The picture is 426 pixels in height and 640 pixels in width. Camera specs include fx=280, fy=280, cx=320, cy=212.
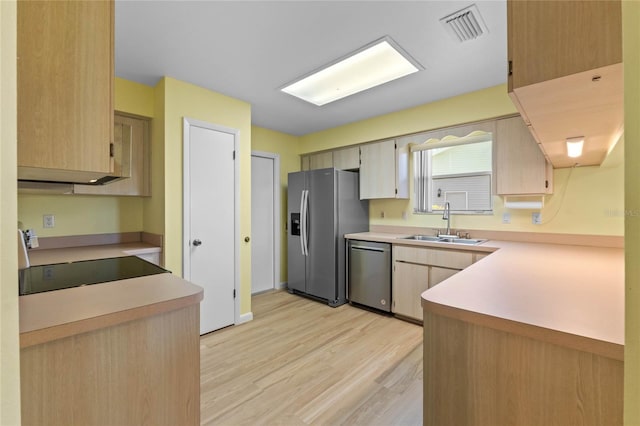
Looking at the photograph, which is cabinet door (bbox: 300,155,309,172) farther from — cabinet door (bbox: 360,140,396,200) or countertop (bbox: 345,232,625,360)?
countertop (bbox: 345,232,625,360)

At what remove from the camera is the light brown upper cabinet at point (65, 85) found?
0.89 metres

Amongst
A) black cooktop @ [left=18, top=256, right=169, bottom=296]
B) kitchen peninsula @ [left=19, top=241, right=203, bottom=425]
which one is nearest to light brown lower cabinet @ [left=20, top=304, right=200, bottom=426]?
kitchen peninsula @ [left=19, top=241, right=203, bottom=425]

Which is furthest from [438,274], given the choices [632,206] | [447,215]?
[632,206]

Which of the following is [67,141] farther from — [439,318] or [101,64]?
[439,318]

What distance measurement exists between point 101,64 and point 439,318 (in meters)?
1.50

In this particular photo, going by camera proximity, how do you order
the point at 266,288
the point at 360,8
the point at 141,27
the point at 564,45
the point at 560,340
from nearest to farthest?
the point at 560,340 < the point at 564,45 < the point at 360,8 < the point at 141,27 < the point at 266,288

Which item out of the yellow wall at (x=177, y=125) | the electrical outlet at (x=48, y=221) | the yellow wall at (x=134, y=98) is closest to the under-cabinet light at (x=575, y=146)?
the yellow wall at (x=177, y=125)

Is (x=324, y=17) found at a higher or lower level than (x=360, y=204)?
higher

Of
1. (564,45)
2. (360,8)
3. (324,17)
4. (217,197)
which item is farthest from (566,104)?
(217,197)

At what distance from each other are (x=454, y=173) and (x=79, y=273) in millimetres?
3523

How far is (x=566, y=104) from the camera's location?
1.12m

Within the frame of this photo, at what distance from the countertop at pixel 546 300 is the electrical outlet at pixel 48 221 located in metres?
3.14

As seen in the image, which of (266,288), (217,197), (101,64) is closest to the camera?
(101,64)

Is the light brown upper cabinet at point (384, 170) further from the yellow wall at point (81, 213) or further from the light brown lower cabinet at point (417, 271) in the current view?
the yellow wall at point (81, 213)
